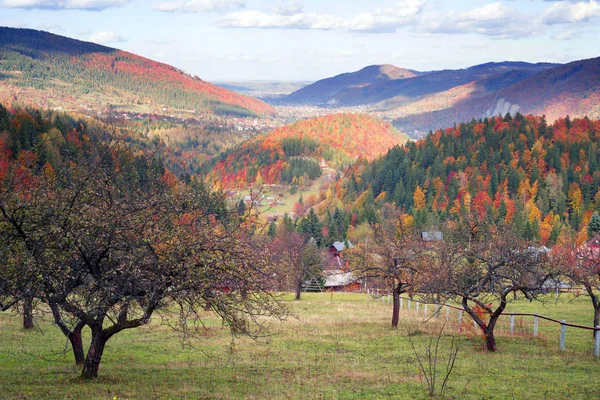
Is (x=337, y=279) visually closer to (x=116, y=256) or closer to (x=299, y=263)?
(x=299, y=263)

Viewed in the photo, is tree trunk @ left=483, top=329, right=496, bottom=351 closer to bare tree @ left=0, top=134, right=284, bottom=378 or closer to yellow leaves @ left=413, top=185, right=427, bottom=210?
bare tree @ left=0, top=134, right=284, bottom=378

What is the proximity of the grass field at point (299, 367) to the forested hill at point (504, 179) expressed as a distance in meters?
100

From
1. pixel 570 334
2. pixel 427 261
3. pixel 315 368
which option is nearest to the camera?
pixel 315 368

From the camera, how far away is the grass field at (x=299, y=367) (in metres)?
15.9

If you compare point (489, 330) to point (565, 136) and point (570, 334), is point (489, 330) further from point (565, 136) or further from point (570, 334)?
point (565, 136)

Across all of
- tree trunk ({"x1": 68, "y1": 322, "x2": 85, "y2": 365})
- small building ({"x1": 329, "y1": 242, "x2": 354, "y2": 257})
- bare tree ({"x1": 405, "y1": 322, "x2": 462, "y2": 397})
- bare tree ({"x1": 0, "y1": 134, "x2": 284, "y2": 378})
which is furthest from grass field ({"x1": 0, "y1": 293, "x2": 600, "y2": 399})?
small building ({"x1": 329, "y1": 242, "x2": 354, "y2": 257})

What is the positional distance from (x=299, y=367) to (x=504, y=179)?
15759 centimetres

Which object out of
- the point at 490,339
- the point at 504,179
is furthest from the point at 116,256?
the point at 504,179

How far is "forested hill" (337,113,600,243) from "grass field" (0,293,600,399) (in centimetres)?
10031

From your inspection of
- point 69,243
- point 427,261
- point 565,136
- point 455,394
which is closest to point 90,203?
point 69,243

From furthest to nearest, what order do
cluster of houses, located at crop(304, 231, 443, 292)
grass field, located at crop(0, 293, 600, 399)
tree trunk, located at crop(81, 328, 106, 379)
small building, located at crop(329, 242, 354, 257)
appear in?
small building, located at crop(329, 242, 354, 257) < cluster of houses, located at crop(304, 231, 443, 292) < tree trunk, located at crop(81, 328, 106, 379) < grass field, located at crop(0, 293, 600, 399)

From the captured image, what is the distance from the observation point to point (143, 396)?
15000 mm

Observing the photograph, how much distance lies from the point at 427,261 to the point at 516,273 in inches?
402

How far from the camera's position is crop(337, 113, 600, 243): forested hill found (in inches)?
5645
